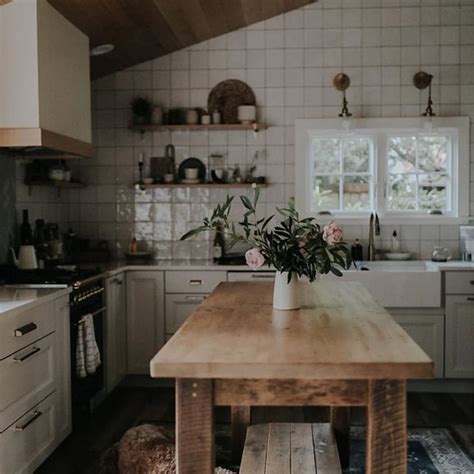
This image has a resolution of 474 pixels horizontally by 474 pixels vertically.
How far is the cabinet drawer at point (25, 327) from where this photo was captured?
9.49 ft

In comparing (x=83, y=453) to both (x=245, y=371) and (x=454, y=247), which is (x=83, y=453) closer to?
(x=245, y=371)

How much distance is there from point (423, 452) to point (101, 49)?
338 cm

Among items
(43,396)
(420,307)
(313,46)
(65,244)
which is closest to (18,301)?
(43,396)

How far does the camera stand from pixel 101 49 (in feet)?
15.9

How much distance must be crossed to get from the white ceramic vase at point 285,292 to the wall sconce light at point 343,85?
107 inches

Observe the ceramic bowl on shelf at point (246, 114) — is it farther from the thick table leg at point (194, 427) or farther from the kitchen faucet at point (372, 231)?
the thick table leg at point (194, 427)

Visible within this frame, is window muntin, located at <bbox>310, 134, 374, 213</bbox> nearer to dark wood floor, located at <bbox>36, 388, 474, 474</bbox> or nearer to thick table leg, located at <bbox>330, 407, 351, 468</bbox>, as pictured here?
Result: dark wood floor, located at <bbox>36, 388, 474, 474</bbox>

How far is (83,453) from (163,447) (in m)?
0.83

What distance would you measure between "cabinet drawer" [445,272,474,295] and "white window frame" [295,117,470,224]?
0.72 metres

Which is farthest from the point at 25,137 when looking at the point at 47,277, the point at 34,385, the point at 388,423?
the point at 388,423

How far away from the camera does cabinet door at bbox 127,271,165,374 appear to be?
4984 mm

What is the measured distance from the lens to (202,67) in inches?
216

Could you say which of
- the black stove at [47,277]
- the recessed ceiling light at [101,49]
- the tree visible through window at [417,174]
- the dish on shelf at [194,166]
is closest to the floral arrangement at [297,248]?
the black stove at [47,277]

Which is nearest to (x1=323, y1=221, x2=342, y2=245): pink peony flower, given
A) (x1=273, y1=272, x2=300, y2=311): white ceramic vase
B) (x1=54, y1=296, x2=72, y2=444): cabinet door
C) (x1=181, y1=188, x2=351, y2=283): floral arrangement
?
(x1=181, y1=188, x2=351, y2=283): floral arrangement
